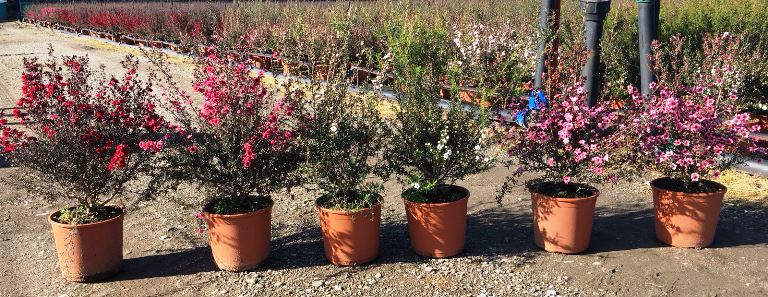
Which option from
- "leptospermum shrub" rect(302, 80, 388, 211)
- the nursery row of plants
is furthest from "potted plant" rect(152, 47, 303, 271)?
the nursery row of plants

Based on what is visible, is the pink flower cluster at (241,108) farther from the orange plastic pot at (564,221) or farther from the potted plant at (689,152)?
the potted plant at (689,152)

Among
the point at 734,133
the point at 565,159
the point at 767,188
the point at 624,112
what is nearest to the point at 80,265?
the point at 565,159

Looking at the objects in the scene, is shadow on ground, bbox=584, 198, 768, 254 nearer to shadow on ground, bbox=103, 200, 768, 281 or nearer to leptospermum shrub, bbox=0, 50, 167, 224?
shadow on ground, bbox=103, 200, 768, 281

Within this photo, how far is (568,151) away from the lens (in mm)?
4039

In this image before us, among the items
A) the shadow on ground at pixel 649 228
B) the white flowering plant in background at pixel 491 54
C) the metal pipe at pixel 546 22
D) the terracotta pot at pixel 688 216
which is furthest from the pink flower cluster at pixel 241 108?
the metal pipe at pixel 546 22

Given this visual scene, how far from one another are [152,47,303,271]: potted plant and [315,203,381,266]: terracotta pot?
15.3 inches

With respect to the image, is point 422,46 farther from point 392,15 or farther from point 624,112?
point 392,15

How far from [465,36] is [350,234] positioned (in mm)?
5630

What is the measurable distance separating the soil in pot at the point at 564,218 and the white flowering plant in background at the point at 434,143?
45 cm

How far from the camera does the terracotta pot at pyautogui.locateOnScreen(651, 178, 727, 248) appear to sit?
13.3 feet

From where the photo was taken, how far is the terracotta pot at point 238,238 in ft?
12.7

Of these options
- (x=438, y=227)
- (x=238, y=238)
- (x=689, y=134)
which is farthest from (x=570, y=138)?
(x=238, y=238)

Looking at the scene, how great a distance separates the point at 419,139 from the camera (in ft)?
13.7

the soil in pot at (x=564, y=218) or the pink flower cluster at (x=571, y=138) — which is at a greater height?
the pink flower cluster at (x=571, y=138)
